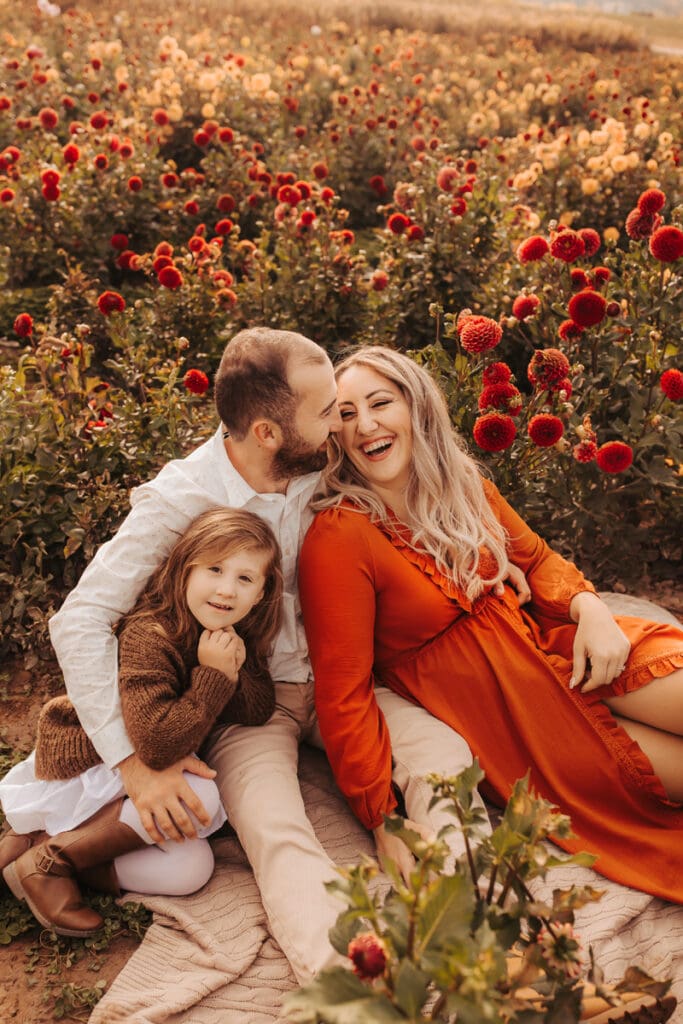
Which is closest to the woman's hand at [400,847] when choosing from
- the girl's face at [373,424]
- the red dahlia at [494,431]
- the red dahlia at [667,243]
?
the girl's face at [373,424]

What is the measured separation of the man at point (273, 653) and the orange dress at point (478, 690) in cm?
8

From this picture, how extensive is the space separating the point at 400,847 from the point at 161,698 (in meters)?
0.64

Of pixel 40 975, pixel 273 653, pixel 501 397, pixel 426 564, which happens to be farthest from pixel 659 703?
pixel 40 975

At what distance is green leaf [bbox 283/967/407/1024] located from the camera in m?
0.98

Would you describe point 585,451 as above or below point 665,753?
above

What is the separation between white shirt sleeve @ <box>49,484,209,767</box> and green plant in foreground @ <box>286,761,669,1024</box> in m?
0.97

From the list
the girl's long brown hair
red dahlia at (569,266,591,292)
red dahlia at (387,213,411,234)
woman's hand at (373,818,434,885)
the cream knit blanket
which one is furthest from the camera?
red dahlia at (387,213,411,234)

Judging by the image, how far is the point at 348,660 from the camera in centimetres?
206

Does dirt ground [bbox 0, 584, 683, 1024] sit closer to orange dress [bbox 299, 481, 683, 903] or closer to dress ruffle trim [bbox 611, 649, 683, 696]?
orange dress [bbox 299, 481, 683, 903]

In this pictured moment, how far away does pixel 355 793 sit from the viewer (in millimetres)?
2057

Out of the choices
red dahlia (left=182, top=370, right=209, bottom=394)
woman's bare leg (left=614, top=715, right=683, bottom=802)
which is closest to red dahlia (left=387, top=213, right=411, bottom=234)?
red dahlia (left=182, top=370, right=209, bottom=394)

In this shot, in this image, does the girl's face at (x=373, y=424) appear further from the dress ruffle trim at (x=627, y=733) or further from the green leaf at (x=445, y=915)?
the green leaf at (x=445, y=915)

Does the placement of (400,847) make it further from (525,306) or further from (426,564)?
(525,306)

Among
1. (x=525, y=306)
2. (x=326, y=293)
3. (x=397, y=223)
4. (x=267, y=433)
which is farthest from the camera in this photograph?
(x=326, y=293)
